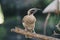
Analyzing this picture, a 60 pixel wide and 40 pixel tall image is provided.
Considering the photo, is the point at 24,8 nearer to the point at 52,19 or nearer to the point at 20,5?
the point at 20,5

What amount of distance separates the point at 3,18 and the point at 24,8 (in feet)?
0.86

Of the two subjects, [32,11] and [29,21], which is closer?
[29,21]

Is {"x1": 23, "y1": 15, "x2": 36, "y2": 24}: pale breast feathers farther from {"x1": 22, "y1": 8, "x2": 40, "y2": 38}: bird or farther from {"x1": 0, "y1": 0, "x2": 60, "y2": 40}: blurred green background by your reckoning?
{"x1": 0, "y1": 0, "x2": 60, "y2": 40}: blurred green background

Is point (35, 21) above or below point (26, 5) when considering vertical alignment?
below

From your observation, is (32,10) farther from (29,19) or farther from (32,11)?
(29,19)

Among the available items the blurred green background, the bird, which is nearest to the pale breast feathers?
the bird

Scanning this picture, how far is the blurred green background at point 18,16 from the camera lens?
231 centimetres

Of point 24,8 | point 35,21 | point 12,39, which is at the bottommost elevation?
point 12,39

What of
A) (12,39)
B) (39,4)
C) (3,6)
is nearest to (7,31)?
(12,39)

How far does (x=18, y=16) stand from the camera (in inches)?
92.2

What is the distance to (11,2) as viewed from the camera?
235 centimetres

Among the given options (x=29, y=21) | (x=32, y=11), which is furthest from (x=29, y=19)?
(x=32, y=11)

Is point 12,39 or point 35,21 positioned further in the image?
point 12,39

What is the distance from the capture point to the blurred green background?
231 centimetres
